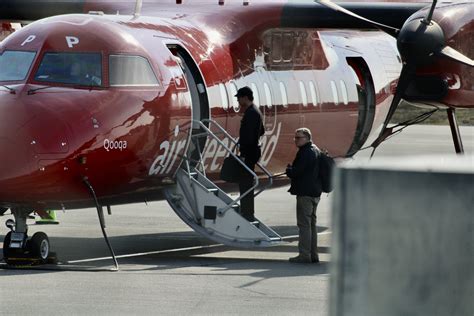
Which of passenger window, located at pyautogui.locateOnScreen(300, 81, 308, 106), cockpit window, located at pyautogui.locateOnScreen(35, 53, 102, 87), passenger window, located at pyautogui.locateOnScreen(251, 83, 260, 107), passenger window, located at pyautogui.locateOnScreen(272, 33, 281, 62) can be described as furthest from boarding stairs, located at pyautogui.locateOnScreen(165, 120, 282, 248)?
passenger window, located at pyautogui.locateOnScreen(300, 81, 308, 106)

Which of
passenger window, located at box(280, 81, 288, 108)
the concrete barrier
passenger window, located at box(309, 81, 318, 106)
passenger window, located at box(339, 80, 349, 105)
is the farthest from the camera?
passenger window, located at box(339, 80, 349, 105)

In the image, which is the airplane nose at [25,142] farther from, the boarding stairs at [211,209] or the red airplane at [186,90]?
the boarding stairs at [211,209]

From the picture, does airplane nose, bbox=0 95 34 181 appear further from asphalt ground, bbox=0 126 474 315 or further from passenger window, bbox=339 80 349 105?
passenger window, bbox=339 80 349 105

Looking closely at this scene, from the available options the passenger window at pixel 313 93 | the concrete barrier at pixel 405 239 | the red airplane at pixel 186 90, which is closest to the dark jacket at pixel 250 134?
the red airplane at pixel 186 90

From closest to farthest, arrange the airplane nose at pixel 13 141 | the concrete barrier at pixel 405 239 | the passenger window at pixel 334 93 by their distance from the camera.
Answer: the concrete barrier at pixel 405 239 → the airplane nose at pixel 13 141 → the passenger window at pixel 334 93

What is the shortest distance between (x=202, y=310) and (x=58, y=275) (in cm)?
252

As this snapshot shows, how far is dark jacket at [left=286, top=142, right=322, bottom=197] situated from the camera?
502 inches

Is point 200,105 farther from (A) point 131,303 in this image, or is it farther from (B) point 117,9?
(A) point 131,303

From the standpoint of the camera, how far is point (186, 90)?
1305 centimetres

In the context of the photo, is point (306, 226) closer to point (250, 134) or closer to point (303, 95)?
point (250, 134)

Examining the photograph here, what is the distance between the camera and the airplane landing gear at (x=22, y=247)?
11.9 meters

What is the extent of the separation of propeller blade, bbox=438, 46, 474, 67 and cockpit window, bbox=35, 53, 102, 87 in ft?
15.1

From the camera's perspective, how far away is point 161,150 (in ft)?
41.5

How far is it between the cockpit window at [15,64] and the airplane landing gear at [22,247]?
1.50 m
